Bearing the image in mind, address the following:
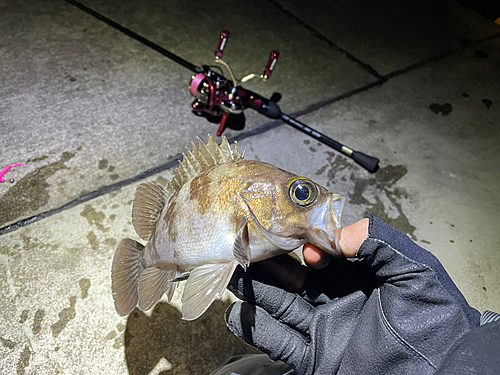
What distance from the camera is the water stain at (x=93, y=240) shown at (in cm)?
197

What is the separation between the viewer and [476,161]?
286 centimetres

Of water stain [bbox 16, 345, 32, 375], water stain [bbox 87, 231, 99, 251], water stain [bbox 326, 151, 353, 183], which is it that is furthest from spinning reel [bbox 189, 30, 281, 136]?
water stain [bbox 16, 345, 32, 375]

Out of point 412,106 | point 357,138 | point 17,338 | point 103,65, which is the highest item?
point 412,106

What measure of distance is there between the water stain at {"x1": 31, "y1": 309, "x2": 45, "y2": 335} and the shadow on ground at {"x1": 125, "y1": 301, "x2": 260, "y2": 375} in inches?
16.2

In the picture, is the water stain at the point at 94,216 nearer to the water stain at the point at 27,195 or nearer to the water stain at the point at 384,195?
the water stain at the point at 27,195

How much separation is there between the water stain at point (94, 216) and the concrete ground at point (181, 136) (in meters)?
0.01

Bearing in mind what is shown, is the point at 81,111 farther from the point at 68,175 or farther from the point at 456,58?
the point at 456,58

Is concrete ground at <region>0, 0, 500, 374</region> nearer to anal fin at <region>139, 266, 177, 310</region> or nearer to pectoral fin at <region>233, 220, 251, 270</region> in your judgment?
anal fin at <region>139, 266, 177, 310</region>

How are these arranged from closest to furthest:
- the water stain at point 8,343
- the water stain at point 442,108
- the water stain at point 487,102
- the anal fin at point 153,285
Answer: the anal fin at point 153,285
the water stain at point 8,343
the water stain at point 442,108
the water stain at point 487,102

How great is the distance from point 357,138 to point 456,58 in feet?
6.20

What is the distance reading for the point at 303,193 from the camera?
3.84ft

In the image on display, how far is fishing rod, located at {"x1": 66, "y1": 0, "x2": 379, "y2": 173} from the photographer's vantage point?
2.39 meters

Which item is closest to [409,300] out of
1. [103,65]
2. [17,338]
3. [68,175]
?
[17,338]

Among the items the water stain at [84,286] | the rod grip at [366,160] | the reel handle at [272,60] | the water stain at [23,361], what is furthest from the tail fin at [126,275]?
the rod grip at [366,160]
